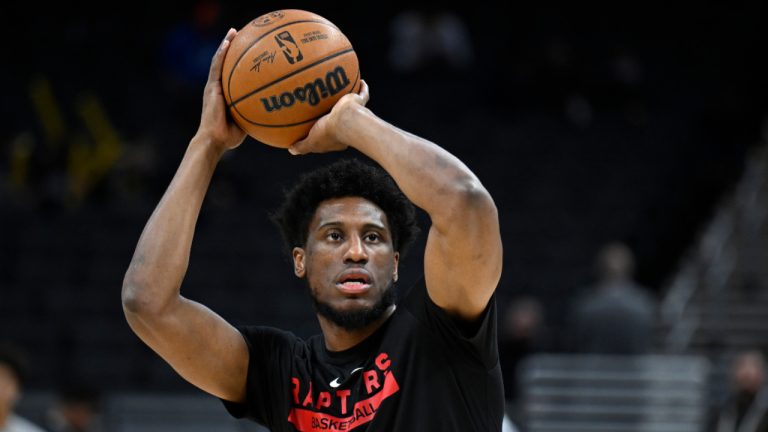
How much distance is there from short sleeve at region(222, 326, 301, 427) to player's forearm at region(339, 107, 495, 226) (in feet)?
2.21

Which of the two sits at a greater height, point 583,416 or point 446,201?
point 446,201

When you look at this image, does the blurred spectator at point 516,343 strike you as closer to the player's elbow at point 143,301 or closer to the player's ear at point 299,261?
the player's ear at point 299,261

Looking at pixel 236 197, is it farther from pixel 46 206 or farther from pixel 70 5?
pixel 70 5

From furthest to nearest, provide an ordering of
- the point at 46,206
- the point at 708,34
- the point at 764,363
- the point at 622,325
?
the point at 708,34 → the point at 46,206 → the point at 764,363 → the point at 622,325

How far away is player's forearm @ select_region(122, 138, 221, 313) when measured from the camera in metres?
3.60

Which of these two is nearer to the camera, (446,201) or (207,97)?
(446,201)

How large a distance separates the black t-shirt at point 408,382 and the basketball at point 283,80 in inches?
23.0

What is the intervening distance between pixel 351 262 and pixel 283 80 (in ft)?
1.84

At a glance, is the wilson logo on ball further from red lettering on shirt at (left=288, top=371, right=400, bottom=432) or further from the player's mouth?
red lettering on shirt at (left=288, top=371, right=400, bottom=432)

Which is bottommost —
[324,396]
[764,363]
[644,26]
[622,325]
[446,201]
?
[764,363]

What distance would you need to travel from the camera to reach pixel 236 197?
12.8 metres

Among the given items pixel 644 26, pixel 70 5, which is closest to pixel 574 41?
pixel 644 26

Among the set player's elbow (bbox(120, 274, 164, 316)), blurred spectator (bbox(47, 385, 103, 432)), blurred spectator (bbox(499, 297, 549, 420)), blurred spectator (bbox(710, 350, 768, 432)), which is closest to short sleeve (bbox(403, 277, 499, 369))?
player's elbow (bbox(120, 274, 164, 316))

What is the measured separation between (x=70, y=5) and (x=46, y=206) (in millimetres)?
2858
